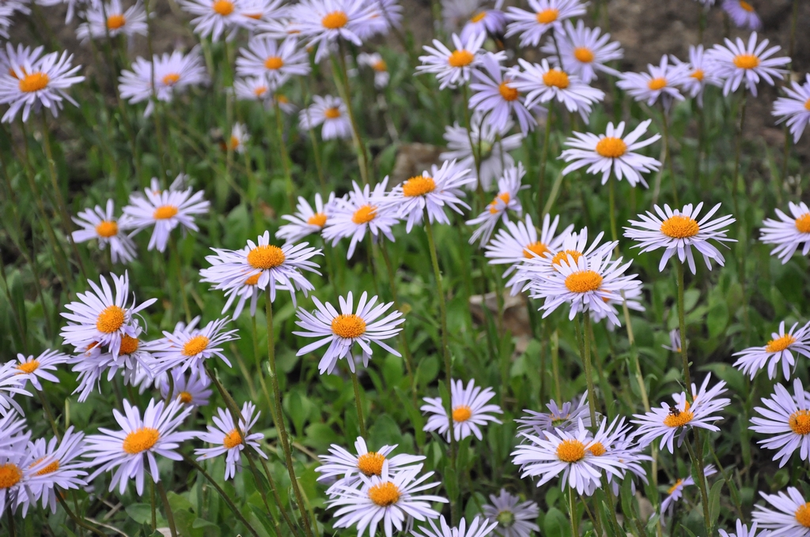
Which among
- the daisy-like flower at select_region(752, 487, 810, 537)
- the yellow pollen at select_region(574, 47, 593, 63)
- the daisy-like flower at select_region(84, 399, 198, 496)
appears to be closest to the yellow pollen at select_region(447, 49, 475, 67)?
the yellow pollen at select_region(574, 47, 593, 63)

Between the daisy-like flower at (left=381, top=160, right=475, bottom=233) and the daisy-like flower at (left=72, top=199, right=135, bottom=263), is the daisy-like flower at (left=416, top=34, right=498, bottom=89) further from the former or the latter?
the daisy-like flower at (left=72, top=199, right=135, bottom=263)

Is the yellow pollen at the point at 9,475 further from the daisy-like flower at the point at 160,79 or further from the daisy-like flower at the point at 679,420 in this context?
the daisy-like flower at the point at 160,79

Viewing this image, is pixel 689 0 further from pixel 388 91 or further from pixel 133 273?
pixel 133 273

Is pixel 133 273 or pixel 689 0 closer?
pixel 133 273

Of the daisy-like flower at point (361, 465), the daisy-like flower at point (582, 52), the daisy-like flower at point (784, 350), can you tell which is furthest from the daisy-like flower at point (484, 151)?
the daisy-like flower at point (361, 465)

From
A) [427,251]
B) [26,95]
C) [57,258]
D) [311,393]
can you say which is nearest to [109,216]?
[57,258]

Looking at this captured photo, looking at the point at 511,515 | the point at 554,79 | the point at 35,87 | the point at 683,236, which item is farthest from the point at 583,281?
the point at 35,87

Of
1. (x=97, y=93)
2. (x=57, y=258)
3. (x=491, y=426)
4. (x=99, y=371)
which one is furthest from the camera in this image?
(x=97, y=93)
